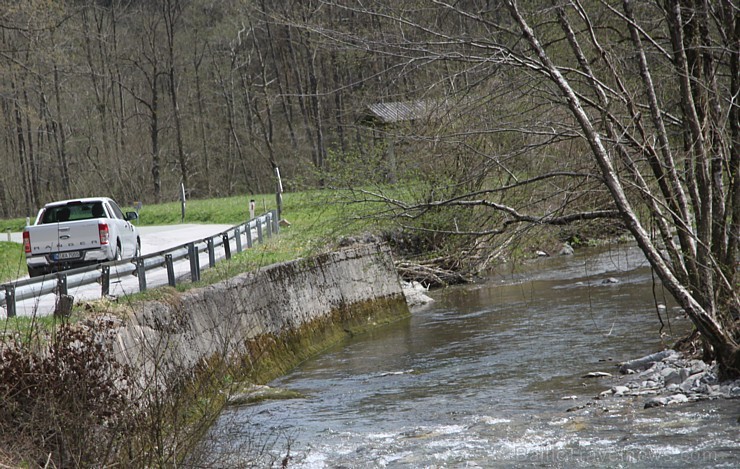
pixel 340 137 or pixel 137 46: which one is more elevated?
pixel 137 46

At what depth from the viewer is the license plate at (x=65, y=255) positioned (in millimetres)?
17125

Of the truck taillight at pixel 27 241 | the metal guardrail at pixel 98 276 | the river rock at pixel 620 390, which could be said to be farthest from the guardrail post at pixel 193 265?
the river rock at pixel 620 390

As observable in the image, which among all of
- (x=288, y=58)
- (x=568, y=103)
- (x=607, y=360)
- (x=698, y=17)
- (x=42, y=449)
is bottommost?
(x=607, y=360)

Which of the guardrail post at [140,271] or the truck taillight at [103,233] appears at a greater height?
the truck taillight at [103,233]

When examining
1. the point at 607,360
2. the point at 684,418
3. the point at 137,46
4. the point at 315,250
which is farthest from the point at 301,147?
the point at 684,418

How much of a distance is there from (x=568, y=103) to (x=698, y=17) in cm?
205

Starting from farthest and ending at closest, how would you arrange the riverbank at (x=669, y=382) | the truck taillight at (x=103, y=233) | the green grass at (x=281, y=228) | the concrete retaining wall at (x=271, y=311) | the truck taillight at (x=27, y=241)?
the truck taillight at (x=103, y=233) < the truck taillight at (x=27, y=241) < the green grass at (x=281, y=228) < the concrete retaining wall at (x=271, y=311) < the riverbank at (x=669, y=382)

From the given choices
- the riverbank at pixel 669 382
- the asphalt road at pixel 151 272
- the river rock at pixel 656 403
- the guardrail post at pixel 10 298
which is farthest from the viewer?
the asphalt road at pixel 151 272

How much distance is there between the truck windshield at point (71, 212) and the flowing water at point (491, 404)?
5475 mm

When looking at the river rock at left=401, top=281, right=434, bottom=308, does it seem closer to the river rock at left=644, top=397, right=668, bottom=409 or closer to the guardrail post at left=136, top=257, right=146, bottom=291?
the guardrail post at left=136, top=257, right=146, bottom=291

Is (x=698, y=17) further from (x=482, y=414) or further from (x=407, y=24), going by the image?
(x=482, y=414)

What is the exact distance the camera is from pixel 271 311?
52.9 ft

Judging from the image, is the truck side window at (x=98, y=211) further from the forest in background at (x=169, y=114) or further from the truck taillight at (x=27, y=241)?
the forest in background at (x=169, y=114)

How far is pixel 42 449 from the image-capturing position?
679 centimetres
